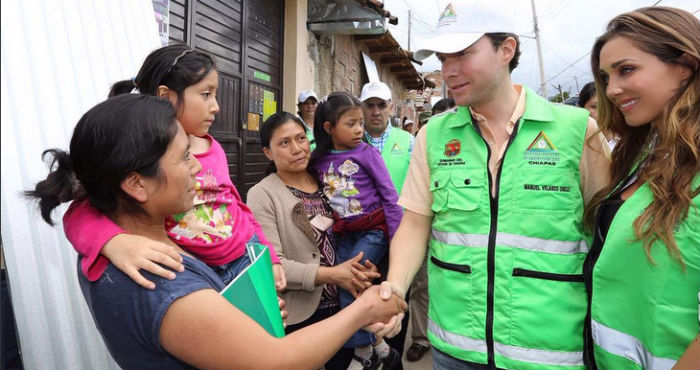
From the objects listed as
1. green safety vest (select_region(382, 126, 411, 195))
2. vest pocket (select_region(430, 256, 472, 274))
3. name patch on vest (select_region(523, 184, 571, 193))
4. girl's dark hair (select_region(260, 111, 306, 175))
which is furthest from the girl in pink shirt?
green safety vest (select_region(382, 126, 411, 195))

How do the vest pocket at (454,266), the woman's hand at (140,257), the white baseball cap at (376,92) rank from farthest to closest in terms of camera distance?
the white baseball cap at (376,92) → the vest pocket at (454,266) → the woman's hand at (140,257)

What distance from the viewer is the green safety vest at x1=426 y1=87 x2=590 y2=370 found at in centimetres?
146

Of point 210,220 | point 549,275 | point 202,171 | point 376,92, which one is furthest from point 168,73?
point 376,92

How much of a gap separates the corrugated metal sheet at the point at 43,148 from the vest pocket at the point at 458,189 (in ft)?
5.39

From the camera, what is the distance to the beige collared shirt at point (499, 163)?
60.3 inches

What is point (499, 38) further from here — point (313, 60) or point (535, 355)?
point (313, 60)

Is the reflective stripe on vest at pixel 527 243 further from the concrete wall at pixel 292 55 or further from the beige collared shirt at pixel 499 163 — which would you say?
the concrete wall at pixel 292 55

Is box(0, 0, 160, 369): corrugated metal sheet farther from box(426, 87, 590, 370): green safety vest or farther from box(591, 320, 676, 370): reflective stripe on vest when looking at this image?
box(591, 320, 676, 370): reflective stripe on vest

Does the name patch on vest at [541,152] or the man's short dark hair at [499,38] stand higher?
the man's short dark hair at [499,38]

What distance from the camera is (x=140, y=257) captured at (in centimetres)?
110

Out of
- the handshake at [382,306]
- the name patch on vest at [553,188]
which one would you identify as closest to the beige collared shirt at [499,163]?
the name patch on vest at [553,188]

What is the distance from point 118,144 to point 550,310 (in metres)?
1.41

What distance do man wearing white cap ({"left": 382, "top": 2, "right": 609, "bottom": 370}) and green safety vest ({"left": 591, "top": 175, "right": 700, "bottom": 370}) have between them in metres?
0.13

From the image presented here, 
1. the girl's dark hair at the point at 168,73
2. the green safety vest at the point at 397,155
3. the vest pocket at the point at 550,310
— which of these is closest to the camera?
the vest pocket at the point at 550,310
